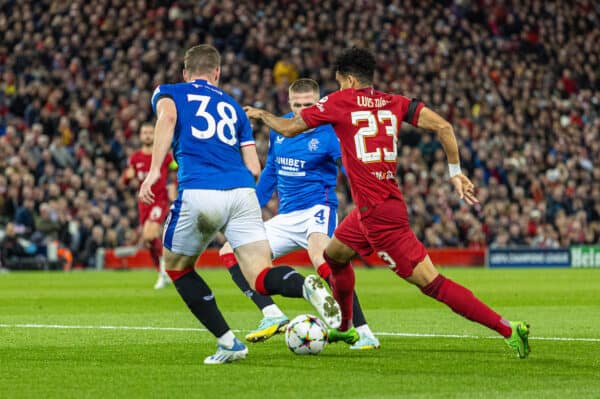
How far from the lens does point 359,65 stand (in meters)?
9.42

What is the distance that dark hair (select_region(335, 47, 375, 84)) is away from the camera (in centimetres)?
941

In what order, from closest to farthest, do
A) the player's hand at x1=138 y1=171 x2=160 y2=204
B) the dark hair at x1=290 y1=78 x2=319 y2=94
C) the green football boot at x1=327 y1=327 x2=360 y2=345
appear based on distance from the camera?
1. the player's hand at x1=138 y1=171 x2=160 y2=204
2. the green football boot at x1=327 y1=327 x2=360 y2=345
3. the dark hair at x1=290 y1=78 x2=319 y2=94

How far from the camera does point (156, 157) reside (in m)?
8.59

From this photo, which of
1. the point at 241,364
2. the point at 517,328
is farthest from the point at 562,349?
the point at 241,364

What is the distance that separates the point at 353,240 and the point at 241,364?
142 centimetres

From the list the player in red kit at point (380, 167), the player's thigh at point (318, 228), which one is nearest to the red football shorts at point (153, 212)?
the player's thigh at point (318, 228)

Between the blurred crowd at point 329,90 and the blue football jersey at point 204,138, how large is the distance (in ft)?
58.0

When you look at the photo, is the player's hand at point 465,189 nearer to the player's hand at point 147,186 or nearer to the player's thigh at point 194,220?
the player's thigh at point 194,220

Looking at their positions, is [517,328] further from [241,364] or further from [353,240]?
[241,364]

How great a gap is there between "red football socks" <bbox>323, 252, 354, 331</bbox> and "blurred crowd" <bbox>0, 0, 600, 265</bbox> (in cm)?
1700

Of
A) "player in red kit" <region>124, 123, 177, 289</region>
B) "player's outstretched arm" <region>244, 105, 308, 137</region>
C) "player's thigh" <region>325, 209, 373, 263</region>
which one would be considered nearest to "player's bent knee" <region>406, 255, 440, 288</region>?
"player's thigh" <region>325, 209, 373, 263</region>

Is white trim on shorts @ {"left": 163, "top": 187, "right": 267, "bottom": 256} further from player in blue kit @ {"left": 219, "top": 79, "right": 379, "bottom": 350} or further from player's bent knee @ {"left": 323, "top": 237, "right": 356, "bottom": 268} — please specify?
player in blue kit @ {"left": 219, "top": 79, "right": 379, "bottom": 350}

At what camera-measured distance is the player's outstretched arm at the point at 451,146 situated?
8.95m

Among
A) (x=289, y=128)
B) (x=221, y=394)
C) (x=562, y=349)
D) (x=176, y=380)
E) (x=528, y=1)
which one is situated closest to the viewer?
(x=221, y=394)
